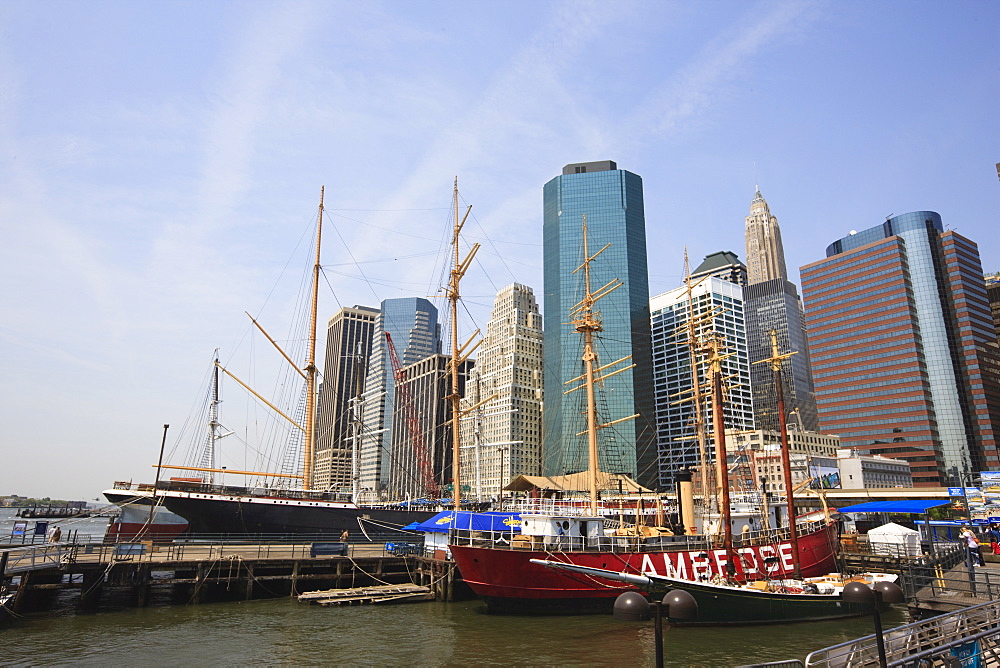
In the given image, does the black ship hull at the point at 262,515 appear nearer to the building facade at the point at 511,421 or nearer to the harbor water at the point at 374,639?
the harbor water at the point at 374,639

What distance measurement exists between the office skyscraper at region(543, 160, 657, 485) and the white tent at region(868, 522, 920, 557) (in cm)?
10246

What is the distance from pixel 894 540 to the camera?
168ft

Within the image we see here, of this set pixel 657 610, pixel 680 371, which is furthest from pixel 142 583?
pixel 680 371

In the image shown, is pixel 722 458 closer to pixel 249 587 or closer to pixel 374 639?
pixel 374 639

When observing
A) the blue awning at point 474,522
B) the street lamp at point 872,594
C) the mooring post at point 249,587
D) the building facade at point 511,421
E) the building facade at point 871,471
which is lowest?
the mooring post at point 249,587

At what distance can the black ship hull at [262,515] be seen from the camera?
5631 cm

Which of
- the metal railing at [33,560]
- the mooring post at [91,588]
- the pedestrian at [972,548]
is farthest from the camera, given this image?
the mooring post at [91,588]

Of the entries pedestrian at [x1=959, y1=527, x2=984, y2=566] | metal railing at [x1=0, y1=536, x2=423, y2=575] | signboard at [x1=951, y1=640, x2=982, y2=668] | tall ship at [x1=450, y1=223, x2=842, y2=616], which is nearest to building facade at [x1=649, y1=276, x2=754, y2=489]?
pedestrian at [x1=959, y1=527, x2=984, y2=566]

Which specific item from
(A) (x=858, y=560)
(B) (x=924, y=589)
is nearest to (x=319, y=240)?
(A) (x=858, y=560)

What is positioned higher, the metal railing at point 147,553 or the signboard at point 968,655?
the metal railing at point 147,553

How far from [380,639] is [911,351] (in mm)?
178476

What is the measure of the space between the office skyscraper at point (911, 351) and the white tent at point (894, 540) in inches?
5221

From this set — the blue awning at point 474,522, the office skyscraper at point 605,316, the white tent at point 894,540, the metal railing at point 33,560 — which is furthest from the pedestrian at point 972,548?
the office skyscraper at point 605,316

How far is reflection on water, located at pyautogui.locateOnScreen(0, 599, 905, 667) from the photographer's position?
2481 centimetres
